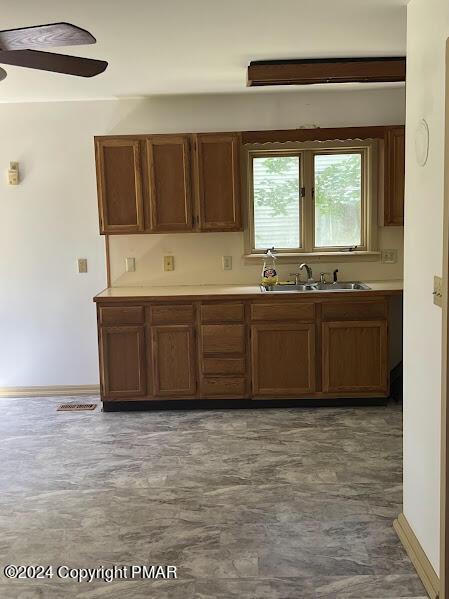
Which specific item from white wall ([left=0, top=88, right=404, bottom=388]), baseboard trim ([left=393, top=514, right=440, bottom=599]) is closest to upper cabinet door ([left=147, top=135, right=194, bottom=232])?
white wall ([left=0, top=88, right=404, bottom=388])

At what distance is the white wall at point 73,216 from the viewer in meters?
5.12

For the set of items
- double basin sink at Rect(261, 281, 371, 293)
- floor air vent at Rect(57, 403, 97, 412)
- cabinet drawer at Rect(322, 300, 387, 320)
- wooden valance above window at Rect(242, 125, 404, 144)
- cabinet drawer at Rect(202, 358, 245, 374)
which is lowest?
floor air vent at Rect(57, 403, 97, 412)

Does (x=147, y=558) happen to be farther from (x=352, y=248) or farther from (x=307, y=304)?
(x=352, y=248)

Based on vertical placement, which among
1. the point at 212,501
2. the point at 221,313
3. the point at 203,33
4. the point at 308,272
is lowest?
the point at 212,501

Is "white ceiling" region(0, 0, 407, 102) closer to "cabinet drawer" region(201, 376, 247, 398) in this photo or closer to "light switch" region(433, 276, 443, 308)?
"light switch" region(433, 276, 443, 308)

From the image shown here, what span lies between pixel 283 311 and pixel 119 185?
61.0 inches

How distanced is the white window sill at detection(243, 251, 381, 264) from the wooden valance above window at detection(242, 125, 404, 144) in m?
0.89

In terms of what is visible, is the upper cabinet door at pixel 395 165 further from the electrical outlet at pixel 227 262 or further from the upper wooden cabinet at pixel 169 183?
the electrical outlet at pixel 227 262

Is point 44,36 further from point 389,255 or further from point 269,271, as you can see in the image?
point 389,255

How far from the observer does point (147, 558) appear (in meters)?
2.85

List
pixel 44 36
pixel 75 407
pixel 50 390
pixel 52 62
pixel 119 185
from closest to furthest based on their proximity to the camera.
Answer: pixel 44 36 < pixel 52 62 < pixel 119 185 < pixel 75 407 < pixel 50 390

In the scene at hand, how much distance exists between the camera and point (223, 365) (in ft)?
15.8

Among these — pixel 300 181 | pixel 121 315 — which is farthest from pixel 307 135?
Answer: pixel 121 315

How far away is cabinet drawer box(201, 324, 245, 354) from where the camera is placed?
4773 millimetres
